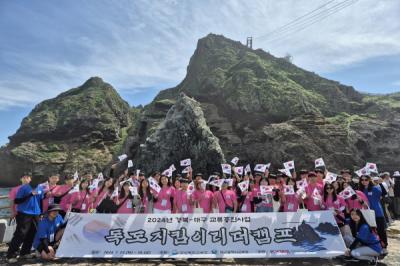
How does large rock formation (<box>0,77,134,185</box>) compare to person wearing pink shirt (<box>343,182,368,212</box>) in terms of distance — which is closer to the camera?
person wearing pink shirt (<box>343,182,368,212</box>)

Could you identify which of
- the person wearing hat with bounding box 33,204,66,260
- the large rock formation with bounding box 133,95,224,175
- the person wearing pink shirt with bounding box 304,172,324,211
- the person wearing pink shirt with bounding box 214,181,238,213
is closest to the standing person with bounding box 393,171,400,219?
the person wearing pink shirt with bounding box 304,172,324,211

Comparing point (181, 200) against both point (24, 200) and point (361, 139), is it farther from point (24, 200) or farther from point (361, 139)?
point (361, 139)

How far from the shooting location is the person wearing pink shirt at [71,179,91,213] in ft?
32.4

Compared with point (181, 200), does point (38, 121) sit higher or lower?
higher

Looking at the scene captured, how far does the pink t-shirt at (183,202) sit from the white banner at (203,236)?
0.81m

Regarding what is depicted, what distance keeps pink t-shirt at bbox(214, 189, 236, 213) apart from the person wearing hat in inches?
187

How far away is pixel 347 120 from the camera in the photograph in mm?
75500

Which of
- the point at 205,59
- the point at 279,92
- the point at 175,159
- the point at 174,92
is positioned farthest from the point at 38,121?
the point at 175,159

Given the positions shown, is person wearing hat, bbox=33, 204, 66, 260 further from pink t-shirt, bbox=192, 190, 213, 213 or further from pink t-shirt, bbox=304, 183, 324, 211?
pink t-shirt, bbox=304, 183, 324, 211

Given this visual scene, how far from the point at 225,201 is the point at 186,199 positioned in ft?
4.12

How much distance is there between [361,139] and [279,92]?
866 inches

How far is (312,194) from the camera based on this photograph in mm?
9922

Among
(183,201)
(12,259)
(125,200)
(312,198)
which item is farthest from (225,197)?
(12,259)

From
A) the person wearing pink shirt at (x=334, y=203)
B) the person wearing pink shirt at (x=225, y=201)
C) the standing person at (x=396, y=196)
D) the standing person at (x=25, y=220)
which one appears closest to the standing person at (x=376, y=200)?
the person wearing pink shirt at (x=334, y=203)
